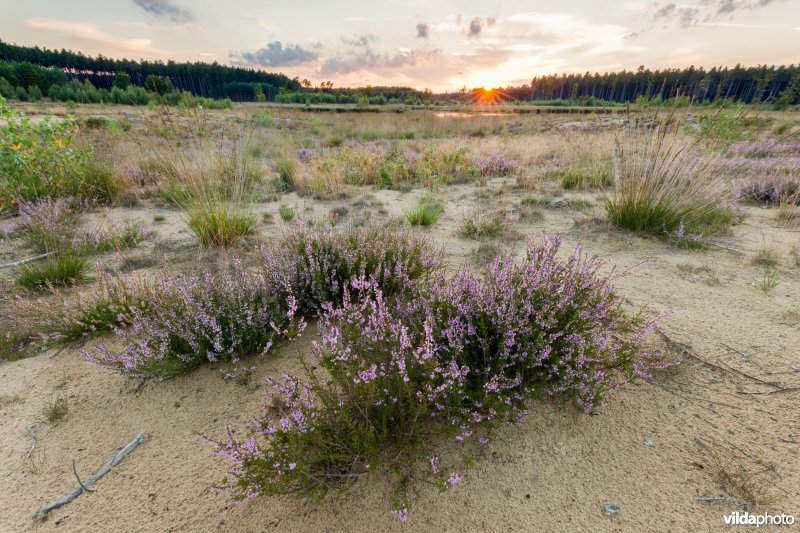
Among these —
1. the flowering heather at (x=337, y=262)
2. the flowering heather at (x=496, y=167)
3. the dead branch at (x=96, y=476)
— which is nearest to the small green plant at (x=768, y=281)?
the flowering heather at (x=337, y=262)

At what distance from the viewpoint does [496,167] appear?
31.7ft

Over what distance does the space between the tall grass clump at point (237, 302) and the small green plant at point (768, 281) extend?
3.03m

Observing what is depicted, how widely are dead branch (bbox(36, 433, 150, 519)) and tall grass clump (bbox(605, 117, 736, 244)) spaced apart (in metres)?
5.60

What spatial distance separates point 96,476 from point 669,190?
20.1 ft

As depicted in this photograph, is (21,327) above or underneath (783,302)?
underneath

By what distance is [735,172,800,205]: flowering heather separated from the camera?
5988 millimetres

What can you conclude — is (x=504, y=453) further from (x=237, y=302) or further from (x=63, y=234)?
(x=63, y=234)

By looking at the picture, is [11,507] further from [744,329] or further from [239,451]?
[744,329]

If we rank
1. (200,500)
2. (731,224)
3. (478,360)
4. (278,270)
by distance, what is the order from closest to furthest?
(200,500), (478,360), (278,270), (731,224)

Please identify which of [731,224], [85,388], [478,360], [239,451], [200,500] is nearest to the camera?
[239,451]

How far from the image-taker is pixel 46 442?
2096 millimetres

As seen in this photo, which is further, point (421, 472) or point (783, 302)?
point (783, 302)

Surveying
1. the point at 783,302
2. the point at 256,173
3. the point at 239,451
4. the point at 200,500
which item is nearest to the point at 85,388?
the point at 200,500

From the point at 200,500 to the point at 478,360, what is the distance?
1630 millimetres
